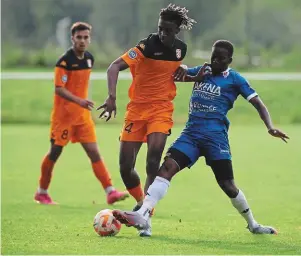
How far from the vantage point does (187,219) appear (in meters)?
12.1

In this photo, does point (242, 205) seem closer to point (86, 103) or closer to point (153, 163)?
point (153, 163)

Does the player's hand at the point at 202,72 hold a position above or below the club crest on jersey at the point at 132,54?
below

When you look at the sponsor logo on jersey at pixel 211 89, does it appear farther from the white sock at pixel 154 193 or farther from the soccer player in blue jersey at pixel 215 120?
the white sock at pixel 154 193

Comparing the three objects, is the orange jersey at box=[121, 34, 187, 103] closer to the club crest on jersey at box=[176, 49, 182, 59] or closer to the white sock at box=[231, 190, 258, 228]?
the club crest on jersey at box=[176, 49, 182, 59]

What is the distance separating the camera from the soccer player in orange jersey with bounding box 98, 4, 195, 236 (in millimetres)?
10523

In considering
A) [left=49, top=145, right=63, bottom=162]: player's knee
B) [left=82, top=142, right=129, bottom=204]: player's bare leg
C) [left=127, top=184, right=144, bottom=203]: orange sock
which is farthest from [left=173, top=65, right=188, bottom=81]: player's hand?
[left=49, top=145, right=63, bottom=162]: player's knee

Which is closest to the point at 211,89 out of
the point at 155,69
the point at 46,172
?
the point at 155,69

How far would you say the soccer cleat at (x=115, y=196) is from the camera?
13.7 metres

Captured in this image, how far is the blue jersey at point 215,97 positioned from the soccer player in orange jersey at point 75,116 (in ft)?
12.0

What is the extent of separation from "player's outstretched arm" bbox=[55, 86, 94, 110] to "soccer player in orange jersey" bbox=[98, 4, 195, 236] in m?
1.99

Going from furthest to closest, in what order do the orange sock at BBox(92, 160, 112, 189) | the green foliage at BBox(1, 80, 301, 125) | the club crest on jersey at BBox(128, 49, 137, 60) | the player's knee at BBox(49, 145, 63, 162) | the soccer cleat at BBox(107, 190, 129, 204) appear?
the green foliage at BBox(1, 80, 301, 125), the player's knee at BBox(49, 145, 63, 162), the orange sock at BBox(92, 160, 112, 189), the soccer cleat at BBox(107, 190, 129, 204), the club crest on jersey at BBox(128, 49, 137, 60)

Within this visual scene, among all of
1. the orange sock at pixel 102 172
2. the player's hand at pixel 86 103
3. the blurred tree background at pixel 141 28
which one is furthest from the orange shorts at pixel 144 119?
the blurred tree background at pixel 141 28

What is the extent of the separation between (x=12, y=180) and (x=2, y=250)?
24.8 feet

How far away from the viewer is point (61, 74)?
1374 centimetres
